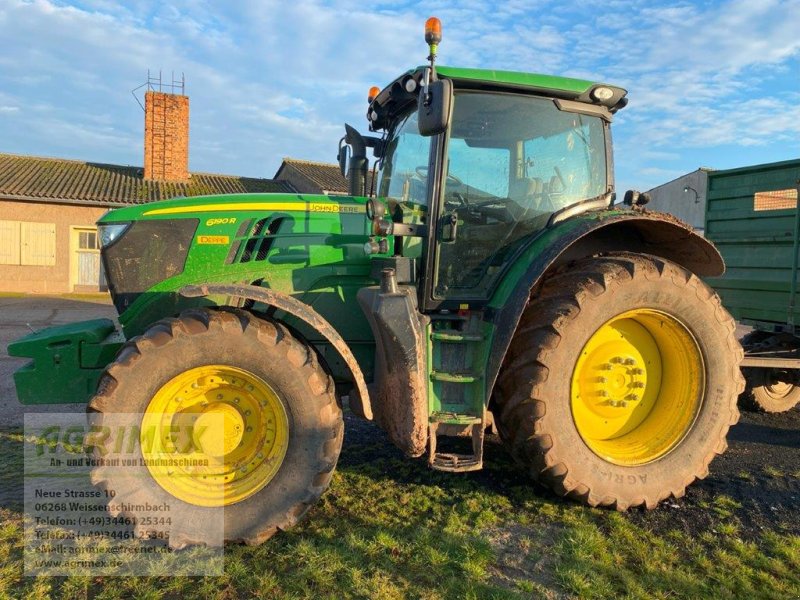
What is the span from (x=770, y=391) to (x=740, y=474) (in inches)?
73.0

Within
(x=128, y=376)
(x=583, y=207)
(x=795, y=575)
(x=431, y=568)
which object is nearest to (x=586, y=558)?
(x=431, y=568)

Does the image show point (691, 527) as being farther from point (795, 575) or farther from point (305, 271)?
point (305, 271)

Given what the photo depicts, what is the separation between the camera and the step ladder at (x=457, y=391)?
3.22 metres

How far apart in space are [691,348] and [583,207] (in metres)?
1.12

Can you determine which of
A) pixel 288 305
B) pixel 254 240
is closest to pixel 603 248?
pixel 288 305

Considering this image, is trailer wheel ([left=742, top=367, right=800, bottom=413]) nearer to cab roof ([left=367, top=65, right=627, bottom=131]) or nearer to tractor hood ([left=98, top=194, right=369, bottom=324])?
cab roof ([left=367, top=65, right=627, bottom=131])

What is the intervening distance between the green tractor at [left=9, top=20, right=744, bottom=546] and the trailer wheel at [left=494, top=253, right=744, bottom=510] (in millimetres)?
13

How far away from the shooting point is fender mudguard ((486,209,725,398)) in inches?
128

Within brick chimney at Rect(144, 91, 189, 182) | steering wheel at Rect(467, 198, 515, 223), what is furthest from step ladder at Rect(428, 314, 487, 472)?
brick chimney at Rect(144, 91, 189, 182)

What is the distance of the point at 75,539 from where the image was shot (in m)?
2.99

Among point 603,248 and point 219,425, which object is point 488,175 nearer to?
point 603,248

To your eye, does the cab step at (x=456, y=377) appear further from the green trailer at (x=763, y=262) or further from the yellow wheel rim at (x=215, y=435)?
the green trailer at (x=763, y=262)

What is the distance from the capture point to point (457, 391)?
3348 millimetres

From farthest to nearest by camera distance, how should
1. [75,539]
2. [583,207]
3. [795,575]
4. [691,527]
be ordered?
[583,207] → [691,527] → [75,539] → [795,575]
